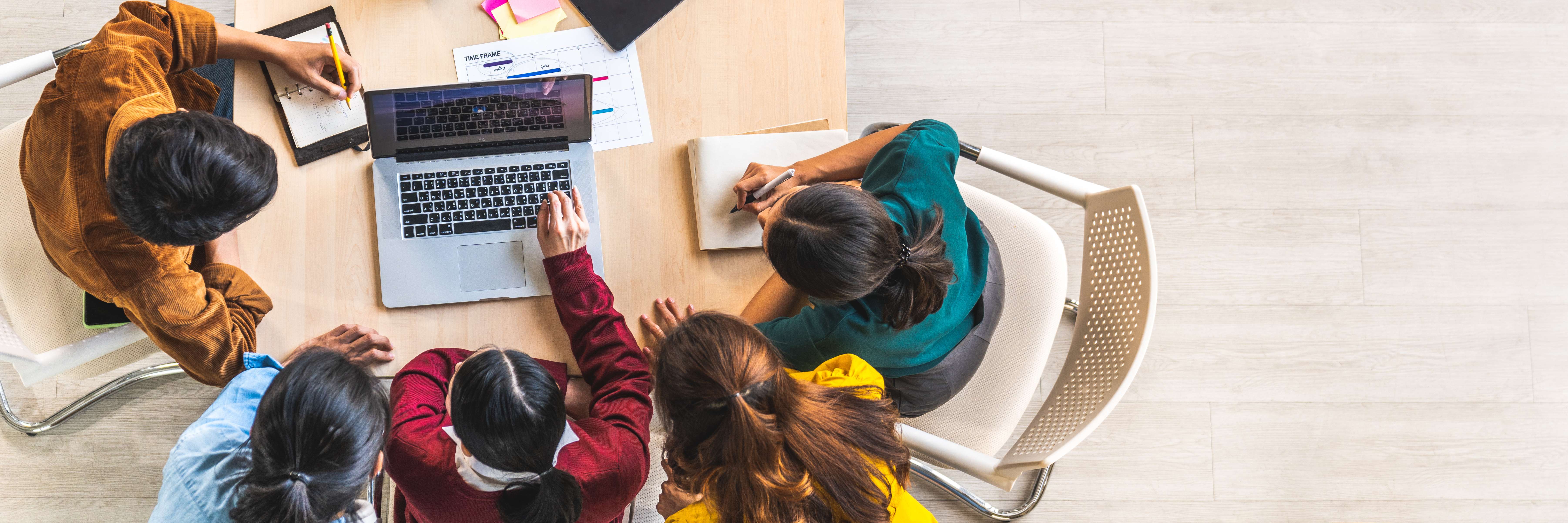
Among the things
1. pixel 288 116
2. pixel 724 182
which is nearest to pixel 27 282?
pixel 288 116

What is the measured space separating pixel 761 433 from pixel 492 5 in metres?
0.81

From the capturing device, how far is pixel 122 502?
174 centimetres

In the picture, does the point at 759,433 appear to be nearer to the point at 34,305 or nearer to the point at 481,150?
the point at 481,150

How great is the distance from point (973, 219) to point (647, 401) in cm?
56

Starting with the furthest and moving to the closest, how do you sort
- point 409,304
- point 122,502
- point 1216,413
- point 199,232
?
point 1216,413 → point 122,502 → point 409,304 → point 199,232

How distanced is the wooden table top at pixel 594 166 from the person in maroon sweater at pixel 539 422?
0.06 m

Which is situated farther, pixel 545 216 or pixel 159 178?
pixel 545 216

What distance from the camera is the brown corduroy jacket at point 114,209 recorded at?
40.2 inches

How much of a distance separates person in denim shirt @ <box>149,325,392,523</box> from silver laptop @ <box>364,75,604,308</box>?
136 millimetres

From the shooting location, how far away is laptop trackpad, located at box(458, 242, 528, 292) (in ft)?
3.74

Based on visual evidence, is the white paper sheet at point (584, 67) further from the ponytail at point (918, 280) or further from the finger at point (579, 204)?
the ponytail at point (918, 280)

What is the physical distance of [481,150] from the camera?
1151mm

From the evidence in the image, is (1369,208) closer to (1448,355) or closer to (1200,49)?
(1448,355)

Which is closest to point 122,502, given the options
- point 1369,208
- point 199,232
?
point 199,232
